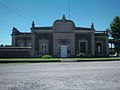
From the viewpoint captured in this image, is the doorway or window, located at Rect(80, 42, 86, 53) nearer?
the doorway

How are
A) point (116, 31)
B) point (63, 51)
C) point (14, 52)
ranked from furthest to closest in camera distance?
point (116, 31), point (63, 51), point (14, 52)

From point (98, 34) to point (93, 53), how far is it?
201 inches

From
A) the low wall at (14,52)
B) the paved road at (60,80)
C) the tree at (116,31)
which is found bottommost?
the paved road at (60,80)

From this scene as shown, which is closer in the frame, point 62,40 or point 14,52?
point 14,52

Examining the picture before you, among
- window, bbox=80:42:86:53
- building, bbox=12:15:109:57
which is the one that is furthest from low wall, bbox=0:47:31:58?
window, bbox=80:42:86:53

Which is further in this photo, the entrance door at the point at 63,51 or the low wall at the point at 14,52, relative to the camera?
the entrance door at the point at 63,51

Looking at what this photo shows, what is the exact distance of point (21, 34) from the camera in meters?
33.8

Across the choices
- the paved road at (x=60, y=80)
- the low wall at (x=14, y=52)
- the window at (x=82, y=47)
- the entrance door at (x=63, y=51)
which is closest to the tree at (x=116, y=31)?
the window at (x=82, y=47)

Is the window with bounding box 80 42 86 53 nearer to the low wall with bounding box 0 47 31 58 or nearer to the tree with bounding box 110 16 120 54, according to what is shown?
the low wall with bounding box 0 47 31 58

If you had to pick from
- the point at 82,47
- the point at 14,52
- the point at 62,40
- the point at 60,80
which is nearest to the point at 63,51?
the point at 62,40

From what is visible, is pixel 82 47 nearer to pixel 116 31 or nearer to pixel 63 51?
pixel 63 51

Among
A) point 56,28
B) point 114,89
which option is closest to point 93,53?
point 56,28

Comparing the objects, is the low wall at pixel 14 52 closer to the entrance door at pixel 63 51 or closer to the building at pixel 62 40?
the building at pixel 62 40

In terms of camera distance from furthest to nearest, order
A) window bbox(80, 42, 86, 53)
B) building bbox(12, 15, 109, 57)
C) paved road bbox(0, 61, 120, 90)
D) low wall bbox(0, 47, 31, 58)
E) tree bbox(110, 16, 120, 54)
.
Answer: tree bbox(110, 16, 120, 54) < window bbox(80, 42, 86, 53) < building bbox(12, 15, 109, 57) < low wall bbox(0, 47, 31, 58) < paved road bbox(0, 61, 120, 90)
